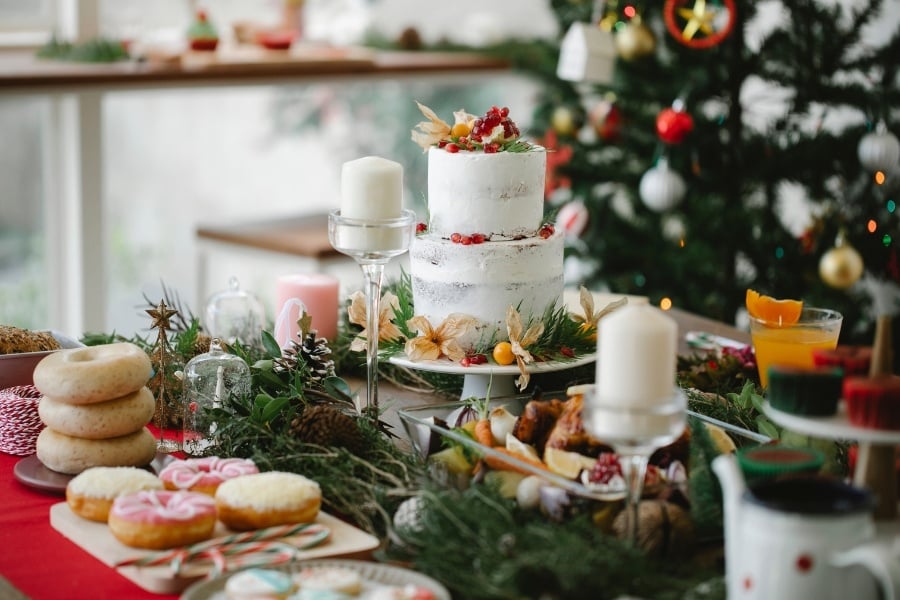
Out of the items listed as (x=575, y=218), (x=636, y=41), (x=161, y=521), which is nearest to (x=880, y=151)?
(x=636, y=41)

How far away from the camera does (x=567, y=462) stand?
1.14 m

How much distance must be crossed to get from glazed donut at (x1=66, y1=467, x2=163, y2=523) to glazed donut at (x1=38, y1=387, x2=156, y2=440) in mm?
92

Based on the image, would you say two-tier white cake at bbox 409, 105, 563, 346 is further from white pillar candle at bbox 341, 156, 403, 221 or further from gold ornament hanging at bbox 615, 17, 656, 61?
gold ornament hanging at bbox 615, 17, 656, 61

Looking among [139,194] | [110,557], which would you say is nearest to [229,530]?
[110,557]

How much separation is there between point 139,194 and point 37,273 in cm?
55

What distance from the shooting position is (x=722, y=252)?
9.30 feet

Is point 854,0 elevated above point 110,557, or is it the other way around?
point 854,0

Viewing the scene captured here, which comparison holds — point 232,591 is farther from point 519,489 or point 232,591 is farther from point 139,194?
point 139,194

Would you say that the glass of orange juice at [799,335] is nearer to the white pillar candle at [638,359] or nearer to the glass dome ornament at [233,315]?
the white pillar candle at [638,359]

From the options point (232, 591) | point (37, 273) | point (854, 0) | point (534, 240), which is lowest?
point (37, 273)

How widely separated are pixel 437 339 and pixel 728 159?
1594 mm

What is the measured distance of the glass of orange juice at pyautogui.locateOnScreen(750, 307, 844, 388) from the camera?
142cm

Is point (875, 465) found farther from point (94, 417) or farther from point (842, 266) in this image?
point (842, 266)

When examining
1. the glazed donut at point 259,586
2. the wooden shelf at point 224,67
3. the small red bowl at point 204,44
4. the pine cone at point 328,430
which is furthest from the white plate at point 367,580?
the small red bowl at point 204,44
